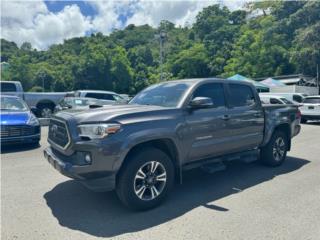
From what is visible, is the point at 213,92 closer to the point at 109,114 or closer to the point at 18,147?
the point at 109,114

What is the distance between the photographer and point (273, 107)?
21.7ft

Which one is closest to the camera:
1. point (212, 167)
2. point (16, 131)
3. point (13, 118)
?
point (212, 167)

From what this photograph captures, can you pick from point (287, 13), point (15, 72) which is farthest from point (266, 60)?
point (15, 72)

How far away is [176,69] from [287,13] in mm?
25121

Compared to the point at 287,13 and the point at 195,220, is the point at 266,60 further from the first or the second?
the point at 195,220

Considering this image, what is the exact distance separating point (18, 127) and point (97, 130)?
513 centimetres

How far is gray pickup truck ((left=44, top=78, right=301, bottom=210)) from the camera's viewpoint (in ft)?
13.0

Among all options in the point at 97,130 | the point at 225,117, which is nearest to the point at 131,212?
the point at 97,130

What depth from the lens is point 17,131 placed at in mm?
8141

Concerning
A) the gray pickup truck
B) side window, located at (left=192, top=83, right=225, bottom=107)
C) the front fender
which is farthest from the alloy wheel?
side window, located at (left=192, top=83, right=225, bottom=107)

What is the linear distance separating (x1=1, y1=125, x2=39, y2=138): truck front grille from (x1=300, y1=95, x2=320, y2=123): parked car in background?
44.9ft

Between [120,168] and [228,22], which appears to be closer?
[120,168]

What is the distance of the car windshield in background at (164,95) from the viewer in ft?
16.4

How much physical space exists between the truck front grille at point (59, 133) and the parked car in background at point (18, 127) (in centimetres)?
379
